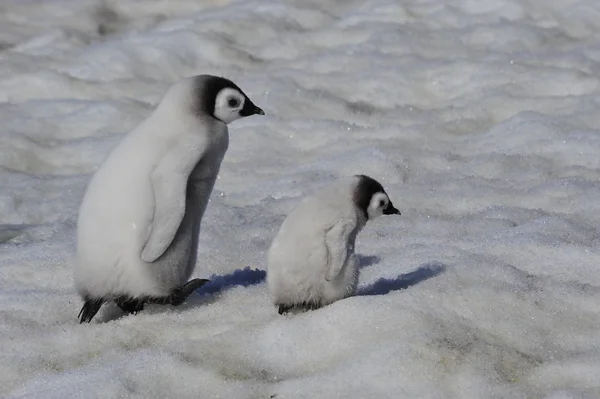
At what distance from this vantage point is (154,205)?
13.1 ft

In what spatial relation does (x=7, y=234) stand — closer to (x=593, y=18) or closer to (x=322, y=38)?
(x=322, y=38)

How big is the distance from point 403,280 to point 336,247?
2.10 feet

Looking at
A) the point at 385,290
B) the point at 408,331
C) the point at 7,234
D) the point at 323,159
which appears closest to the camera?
the point at 408,331

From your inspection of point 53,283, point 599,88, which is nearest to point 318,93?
point 599,88

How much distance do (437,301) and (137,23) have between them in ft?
26.2

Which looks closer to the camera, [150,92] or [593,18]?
[150,92]

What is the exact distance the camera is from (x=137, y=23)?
36.8ft

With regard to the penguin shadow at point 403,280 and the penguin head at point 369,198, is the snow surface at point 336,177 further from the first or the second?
the penguin head at point 369,198

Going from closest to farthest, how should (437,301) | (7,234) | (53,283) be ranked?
(437,301) → (53,283) → (7,234)

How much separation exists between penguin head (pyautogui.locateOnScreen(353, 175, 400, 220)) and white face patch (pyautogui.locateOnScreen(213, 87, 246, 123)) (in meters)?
0.62

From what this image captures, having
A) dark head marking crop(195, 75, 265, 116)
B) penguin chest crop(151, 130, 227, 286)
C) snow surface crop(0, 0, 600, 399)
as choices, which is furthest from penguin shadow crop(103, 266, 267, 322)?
dark head marking crop(195, 75, 265, 116)

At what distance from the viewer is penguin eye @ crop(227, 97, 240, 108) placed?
4.30 m

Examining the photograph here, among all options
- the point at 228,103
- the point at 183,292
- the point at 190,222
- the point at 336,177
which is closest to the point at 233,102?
the point at 228,103

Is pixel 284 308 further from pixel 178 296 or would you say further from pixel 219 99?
pixel 219 99
